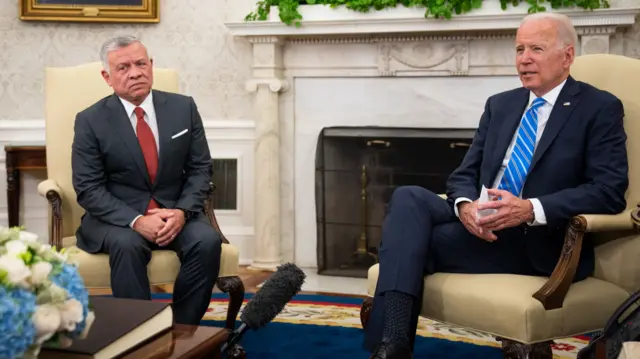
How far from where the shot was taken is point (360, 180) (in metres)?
5.14

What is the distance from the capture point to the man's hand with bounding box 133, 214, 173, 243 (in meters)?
3.21

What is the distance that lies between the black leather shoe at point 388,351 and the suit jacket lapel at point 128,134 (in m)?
1.22

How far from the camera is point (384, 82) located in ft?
16.5

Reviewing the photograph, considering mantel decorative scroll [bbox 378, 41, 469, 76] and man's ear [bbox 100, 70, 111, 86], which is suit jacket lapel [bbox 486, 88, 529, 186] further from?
mantel decorative scroll [bbox 378, 41, 469, 76]

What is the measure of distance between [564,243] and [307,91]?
2716 mm

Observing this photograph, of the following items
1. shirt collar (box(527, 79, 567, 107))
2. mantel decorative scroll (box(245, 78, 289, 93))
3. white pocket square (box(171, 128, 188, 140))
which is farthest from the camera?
mantel decorative scroll (box(245, 78, 289, 93))

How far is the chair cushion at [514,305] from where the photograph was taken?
2.56m

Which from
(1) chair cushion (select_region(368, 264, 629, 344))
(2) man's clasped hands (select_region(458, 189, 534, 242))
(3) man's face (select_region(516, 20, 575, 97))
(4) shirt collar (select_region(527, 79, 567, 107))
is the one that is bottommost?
(1) chair cushion (select_region(368, 264, 629, 344))

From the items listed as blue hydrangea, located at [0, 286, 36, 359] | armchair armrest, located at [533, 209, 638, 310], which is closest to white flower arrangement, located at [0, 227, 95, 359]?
blue hydrangea, located at [0, 286, 36, 359]

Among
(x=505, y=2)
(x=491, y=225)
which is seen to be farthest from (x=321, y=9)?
(x=491, y=225)

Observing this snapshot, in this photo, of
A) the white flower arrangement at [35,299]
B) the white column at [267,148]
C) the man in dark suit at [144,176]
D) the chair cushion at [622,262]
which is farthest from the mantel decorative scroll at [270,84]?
the white flower arrangement at [35,299]

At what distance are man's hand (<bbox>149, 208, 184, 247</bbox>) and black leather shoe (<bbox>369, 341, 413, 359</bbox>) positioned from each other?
955mm

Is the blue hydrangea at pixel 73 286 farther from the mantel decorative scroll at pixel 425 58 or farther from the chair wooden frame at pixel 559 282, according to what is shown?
the mantel decorative scroll at pixel 425 58

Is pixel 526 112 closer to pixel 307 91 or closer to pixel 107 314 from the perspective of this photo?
pixel 107 314
